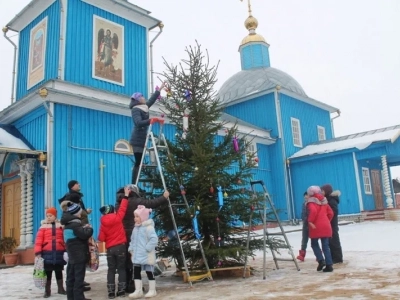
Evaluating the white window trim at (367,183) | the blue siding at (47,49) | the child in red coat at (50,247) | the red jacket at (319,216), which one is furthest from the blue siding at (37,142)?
the white window trim at (367,183)

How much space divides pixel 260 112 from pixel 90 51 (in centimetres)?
1072

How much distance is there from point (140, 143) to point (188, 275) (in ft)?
7.60

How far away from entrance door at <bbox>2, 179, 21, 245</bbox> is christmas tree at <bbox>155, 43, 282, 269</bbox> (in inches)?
304

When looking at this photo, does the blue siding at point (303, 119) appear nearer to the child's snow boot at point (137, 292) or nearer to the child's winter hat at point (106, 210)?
the child's winter hat at point (106, 210)

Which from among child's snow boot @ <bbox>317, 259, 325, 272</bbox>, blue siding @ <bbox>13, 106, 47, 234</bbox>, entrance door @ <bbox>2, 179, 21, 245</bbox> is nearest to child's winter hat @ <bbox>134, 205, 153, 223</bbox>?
child's snow boot @ <bbox>317, 259, 325, 272</bbox>

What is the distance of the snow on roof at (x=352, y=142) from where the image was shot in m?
18.7

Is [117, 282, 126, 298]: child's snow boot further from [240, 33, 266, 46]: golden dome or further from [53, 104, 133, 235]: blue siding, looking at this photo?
[240, 33, 266, 46]: golden dome

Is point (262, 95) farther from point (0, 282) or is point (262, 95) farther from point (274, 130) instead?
point (0, 282)

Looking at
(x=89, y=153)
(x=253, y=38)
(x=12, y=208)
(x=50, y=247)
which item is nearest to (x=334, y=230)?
(x=50, y=247)

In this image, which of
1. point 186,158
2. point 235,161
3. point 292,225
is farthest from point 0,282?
point 292,225

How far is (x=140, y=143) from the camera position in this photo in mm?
6926

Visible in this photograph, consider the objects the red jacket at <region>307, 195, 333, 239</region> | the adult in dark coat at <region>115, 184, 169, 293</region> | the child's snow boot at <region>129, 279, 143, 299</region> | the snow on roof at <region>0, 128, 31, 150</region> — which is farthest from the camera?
the snow on roof at <region>0, 128, 31, 150</region>

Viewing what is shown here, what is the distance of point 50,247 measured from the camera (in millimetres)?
6168

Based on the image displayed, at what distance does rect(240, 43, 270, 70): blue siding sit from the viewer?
2533 cm
